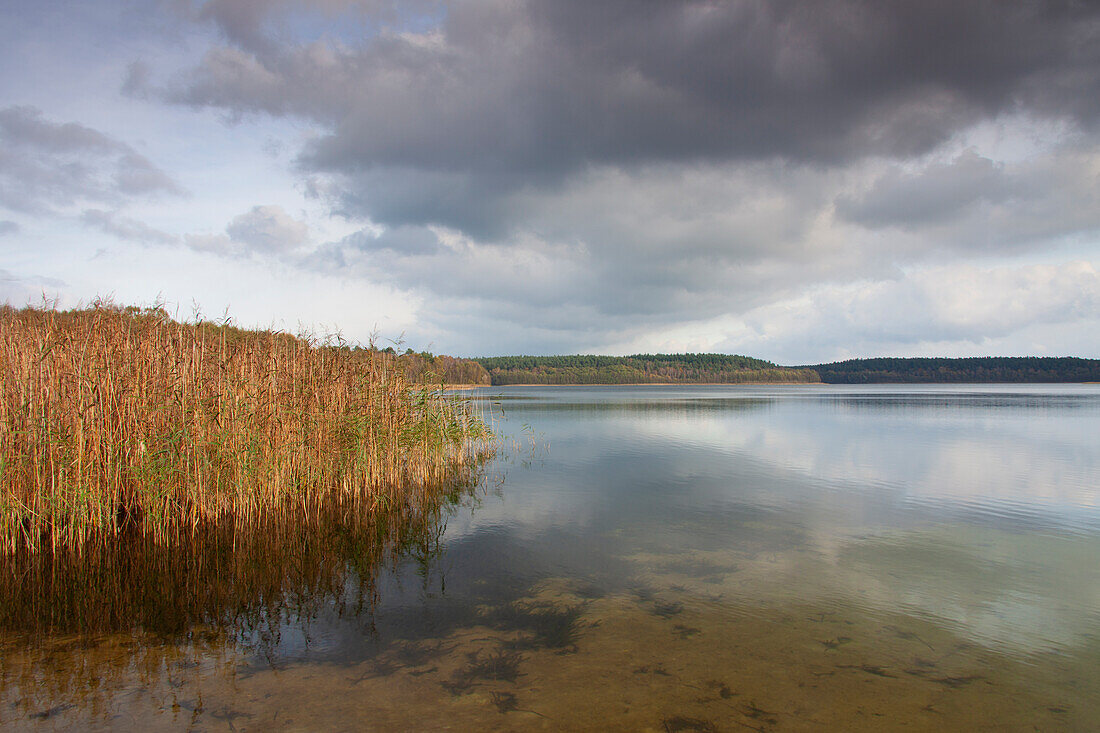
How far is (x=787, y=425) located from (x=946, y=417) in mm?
11444

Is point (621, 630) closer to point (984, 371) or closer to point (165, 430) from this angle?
point (165, 430)

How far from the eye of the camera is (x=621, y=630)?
5.29 meters

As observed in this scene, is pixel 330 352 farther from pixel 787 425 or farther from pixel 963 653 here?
pixel 787 425

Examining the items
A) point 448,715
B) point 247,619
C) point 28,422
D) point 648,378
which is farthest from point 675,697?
point 648,378

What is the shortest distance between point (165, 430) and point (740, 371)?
16861cm

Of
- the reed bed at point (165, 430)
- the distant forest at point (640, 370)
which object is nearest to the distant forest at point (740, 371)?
the distant forest at point (640, 370)

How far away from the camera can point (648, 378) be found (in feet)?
496

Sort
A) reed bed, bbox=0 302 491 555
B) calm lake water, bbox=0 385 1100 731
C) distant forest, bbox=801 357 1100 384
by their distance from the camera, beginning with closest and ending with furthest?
calm lake water, bbox=0 385 1100 731 < reed bed, bbox=0 302 491 555 < distant forest, bbox=801 357 1100 384

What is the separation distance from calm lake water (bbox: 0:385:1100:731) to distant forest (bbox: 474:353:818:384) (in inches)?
5023

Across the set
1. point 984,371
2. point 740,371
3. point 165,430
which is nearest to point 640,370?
point 740,371

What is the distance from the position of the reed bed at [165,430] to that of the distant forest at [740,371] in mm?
112236

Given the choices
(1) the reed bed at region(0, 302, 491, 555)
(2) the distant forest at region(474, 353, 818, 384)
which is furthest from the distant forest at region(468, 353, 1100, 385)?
(1) the reed bed at region(0, 302, 491, 555)

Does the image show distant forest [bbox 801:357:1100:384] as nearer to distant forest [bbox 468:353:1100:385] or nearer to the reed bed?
distant forest [bbox 468:353:1100:385]

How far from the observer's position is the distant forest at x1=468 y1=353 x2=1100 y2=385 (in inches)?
5428
